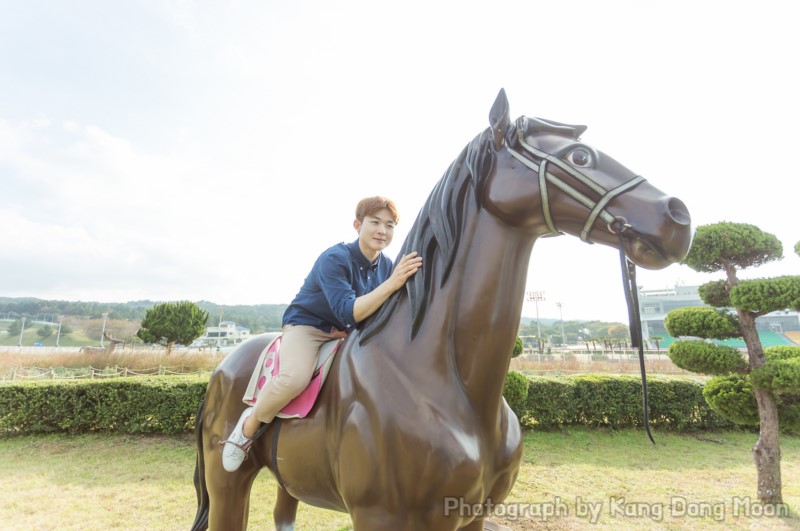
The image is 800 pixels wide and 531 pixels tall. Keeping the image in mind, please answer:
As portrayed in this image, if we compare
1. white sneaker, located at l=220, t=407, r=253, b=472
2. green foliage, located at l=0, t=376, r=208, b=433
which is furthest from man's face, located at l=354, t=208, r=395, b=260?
green foliage, located at l=0, t=376, r=208, b=433

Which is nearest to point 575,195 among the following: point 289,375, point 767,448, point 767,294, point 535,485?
point 289,375

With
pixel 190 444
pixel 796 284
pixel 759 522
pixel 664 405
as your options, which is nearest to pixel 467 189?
pixel 796 284

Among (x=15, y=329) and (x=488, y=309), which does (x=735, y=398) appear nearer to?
(x=488, y=309)

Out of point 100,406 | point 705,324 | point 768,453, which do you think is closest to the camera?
point 768,453

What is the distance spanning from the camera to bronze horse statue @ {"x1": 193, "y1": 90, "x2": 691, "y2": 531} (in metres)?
1.52

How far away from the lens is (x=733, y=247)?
5.80 m

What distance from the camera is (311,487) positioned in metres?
1.96

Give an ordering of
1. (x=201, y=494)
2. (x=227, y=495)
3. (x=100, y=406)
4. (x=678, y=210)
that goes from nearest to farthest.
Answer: (x=678, y=210) < (x=227, y=495) < (x=201, y=494) < (x=100, y=406)

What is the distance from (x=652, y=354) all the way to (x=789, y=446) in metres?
33.2

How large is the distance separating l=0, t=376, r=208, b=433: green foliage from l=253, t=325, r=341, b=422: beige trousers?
8.50 m

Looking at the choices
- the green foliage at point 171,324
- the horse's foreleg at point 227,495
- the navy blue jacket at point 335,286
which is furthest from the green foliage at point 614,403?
the green foliage at point 171,324

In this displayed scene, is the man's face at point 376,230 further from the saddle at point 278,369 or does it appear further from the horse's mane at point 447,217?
the saddle at point 278,369

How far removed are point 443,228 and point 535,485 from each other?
19.8 feet

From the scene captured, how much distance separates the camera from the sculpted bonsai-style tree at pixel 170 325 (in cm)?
2936
